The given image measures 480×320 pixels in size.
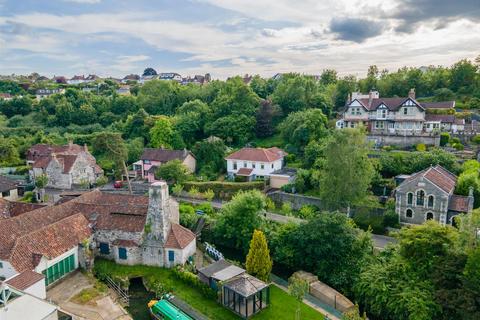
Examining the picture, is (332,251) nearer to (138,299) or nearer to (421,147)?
(138,299)

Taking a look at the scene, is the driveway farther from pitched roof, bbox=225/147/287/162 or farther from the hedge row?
pitched roof, bbox=225/147/287/162

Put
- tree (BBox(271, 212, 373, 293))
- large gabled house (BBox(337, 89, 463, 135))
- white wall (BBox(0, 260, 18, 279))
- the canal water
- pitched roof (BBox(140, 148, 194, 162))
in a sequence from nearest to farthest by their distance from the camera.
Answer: white wall (BBox(0, 260, 18, 279)) → the canal water → tree (BBox(271, 212, 373, 293)) → pitched roof (BBox(140, 148, 194, 162)) → large gabled house (BBox(337, 89, 463, 135))

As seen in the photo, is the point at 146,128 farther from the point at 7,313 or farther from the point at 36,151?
the point at 7,313

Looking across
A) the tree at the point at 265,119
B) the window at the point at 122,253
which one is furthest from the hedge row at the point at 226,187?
the tree at the point at 265,119

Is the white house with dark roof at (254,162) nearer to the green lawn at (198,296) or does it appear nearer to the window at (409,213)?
the window at (409,213)

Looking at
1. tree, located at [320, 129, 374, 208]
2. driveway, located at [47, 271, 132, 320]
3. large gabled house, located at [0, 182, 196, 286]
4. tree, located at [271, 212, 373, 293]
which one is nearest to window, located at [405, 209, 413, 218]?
tree, located at [320, 129, 374, 208]
